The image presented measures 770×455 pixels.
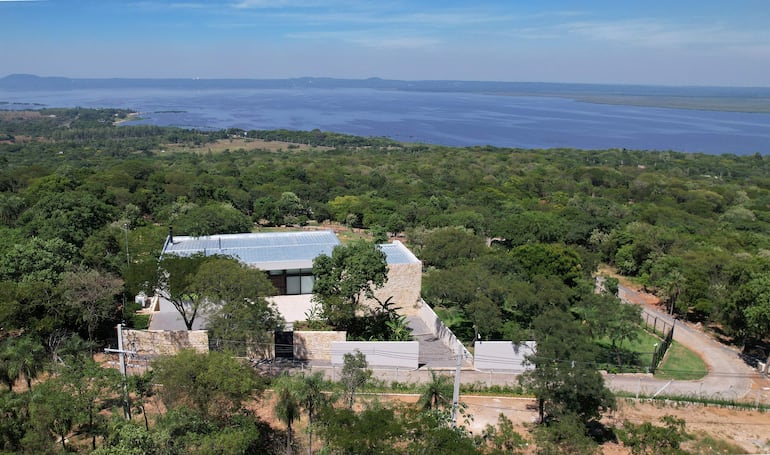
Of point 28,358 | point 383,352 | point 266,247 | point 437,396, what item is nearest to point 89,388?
point 28,358

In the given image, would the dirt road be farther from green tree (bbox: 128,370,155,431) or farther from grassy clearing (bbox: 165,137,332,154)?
grassy clearing (bbox: 165,137,332,154)

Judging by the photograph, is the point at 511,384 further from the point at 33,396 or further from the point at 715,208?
the point at 715,208

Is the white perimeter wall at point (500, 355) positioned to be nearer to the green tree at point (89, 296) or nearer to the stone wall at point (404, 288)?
the stone wall at point (404, 288)

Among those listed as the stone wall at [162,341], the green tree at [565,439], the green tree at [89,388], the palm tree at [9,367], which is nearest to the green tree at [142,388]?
the green tree at [89,388]

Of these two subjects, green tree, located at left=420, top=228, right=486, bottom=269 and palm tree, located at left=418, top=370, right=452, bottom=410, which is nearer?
palm tree, located at left=418, top=370, right=452, bottom=410

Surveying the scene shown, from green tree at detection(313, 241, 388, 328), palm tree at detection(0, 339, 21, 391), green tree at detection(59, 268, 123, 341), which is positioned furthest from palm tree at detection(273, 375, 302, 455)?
green tree at detection(59, 268, 123, 341)

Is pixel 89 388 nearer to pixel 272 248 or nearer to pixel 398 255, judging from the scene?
pixel 272 248

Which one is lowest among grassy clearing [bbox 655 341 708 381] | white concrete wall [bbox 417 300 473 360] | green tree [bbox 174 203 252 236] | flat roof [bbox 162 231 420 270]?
grassy clearing [bbox 655 341 708 381]
